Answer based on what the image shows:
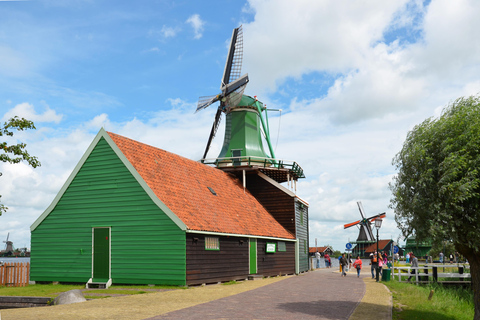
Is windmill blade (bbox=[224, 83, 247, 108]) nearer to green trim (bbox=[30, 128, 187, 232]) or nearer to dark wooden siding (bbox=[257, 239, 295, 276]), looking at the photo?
dark wooden siding (bbox=[257, 239, 295, 276])

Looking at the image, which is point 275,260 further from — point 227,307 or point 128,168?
point 227,307

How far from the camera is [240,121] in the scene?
3853 cm

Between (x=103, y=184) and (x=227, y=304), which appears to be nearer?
(x=227, y=304)

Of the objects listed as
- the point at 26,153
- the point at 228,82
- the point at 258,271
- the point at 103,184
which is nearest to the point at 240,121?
the point at 228,82

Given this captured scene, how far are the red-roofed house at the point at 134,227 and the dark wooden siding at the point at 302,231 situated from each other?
9270 millimetres

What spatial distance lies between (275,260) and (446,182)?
763 inches

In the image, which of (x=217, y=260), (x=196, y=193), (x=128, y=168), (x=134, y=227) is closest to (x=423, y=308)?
(x=217, y=260)

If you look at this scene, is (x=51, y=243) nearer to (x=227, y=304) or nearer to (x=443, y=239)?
(x=227, y=304)

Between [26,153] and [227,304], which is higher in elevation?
[26,153]

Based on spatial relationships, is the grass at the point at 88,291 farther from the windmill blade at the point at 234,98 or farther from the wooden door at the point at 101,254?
the windmill blade at the point at 234,98

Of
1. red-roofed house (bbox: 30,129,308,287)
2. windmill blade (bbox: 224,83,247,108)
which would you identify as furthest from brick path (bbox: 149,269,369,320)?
windmill blade (bbox: 224,83,247,108)

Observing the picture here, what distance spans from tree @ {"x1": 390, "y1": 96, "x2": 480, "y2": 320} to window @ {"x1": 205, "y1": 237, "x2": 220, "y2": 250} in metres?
10.2

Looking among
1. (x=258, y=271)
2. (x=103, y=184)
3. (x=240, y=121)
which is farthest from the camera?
(x=240, y=121)

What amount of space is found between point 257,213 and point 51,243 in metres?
13.3
